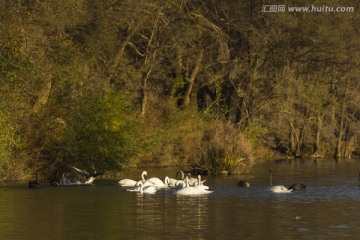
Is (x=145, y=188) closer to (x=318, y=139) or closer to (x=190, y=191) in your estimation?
(x=190, y=191)

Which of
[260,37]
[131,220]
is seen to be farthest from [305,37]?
[131,220]

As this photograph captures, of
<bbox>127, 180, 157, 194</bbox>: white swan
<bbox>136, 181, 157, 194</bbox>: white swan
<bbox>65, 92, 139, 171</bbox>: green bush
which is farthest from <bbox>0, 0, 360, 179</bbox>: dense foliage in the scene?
<bbox>136, 181, 157, 194</bbox>: white swan

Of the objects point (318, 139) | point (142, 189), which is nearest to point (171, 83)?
point (318, 139)

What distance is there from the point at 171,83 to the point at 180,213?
110 feet

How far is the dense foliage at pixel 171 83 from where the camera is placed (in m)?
41.5

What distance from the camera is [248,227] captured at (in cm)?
2564

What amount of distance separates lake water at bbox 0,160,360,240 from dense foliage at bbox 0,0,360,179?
354 cm

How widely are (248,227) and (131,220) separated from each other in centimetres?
366

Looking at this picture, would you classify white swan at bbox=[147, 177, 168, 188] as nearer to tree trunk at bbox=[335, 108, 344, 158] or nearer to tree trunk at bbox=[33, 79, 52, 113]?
tree trunk at bbox=[33, 79, 52, 113]

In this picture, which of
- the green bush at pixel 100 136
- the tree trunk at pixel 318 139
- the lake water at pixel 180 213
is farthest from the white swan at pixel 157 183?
the tree trunk at pixel 318 139

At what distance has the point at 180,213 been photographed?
95.3 ft

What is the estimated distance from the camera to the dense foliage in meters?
41.5

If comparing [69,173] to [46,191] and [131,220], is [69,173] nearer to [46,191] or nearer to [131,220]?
[46,191]

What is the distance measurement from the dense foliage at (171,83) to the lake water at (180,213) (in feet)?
11.6
